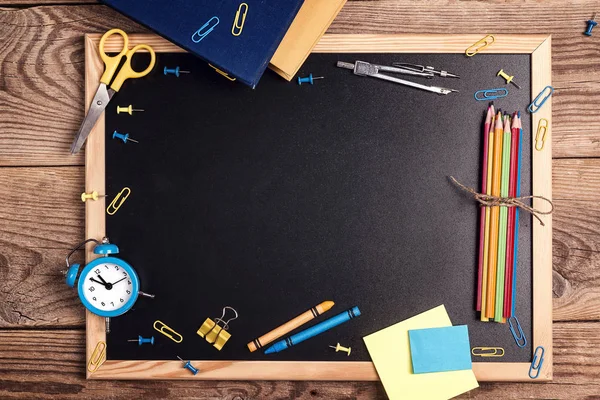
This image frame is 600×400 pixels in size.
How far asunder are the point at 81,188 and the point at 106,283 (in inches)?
8.0

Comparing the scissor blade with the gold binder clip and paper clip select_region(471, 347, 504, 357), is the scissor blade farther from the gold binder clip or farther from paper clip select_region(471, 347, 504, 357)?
paper clip select_region(471, 347, 504, 357)

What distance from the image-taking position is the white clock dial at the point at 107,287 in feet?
3.55

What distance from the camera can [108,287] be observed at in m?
1.08

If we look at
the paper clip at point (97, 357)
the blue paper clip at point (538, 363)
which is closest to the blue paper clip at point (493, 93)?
the blue paper clip at point (538, 363)

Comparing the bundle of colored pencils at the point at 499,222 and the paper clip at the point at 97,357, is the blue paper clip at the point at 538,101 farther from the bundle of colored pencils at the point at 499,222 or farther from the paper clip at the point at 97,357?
the paper clip at the point at 97,357

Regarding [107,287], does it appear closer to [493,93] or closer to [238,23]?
[238,23]

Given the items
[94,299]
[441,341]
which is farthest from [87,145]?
[441,341]

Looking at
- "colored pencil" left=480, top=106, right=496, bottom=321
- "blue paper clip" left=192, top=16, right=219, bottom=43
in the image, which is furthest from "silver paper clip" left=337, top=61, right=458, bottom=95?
"blue paper clip" left=192, top=16, right=219, bottom=43

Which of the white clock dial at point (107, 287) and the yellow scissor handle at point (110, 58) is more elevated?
the yellow scissor handle at point (110, 58)

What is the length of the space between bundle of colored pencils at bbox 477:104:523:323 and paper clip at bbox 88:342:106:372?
75cm

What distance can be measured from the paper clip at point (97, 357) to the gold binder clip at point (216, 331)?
194 millimetres

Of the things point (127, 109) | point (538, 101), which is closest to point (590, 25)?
point (538, 101)

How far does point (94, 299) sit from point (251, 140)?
43 cm

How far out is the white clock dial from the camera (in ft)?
3.55
